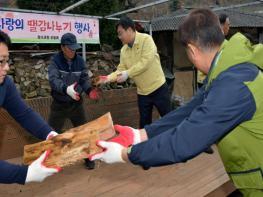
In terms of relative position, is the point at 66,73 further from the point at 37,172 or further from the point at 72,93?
the point at 37,172

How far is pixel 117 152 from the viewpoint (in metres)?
2.11

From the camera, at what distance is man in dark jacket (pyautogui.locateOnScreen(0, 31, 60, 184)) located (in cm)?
234

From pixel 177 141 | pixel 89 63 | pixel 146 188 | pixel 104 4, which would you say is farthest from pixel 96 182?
pixel 104 4

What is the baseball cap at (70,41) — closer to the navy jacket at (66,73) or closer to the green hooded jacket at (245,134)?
the navy jacket at (66,73)

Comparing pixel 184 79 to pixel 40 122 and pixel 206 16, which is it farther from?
pixel 206 16

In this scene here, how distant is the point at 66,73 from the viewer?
16.2 ft

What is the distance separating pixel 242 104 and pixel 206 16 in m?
0.50

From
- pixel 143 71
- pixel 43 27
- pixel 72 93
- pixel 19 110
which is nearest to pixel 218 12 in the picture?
pixel 43 27

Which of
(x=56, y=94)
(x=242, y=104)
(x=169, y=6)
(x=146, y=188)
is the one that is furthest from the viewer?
(x=169, y=6)

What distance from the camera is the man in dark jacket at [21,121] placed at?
2.34 metres

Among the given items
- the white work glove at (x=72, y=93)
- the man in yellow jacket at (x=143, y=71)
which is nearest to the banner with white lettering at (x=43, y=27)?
the man in yellow jacket at (x=143, y=71)

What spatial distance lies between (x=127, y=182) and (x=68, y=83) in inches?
58.3

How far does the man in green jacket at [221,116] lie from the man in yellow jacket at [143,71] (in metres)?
2.96

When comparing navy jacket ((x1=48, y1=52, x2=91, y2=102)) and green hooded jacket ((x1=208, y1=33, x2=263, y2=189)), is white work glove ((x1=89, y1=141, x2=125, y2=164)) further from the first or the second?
navy jacket ((x1=48, y1=52, x2=91, y2=102))
